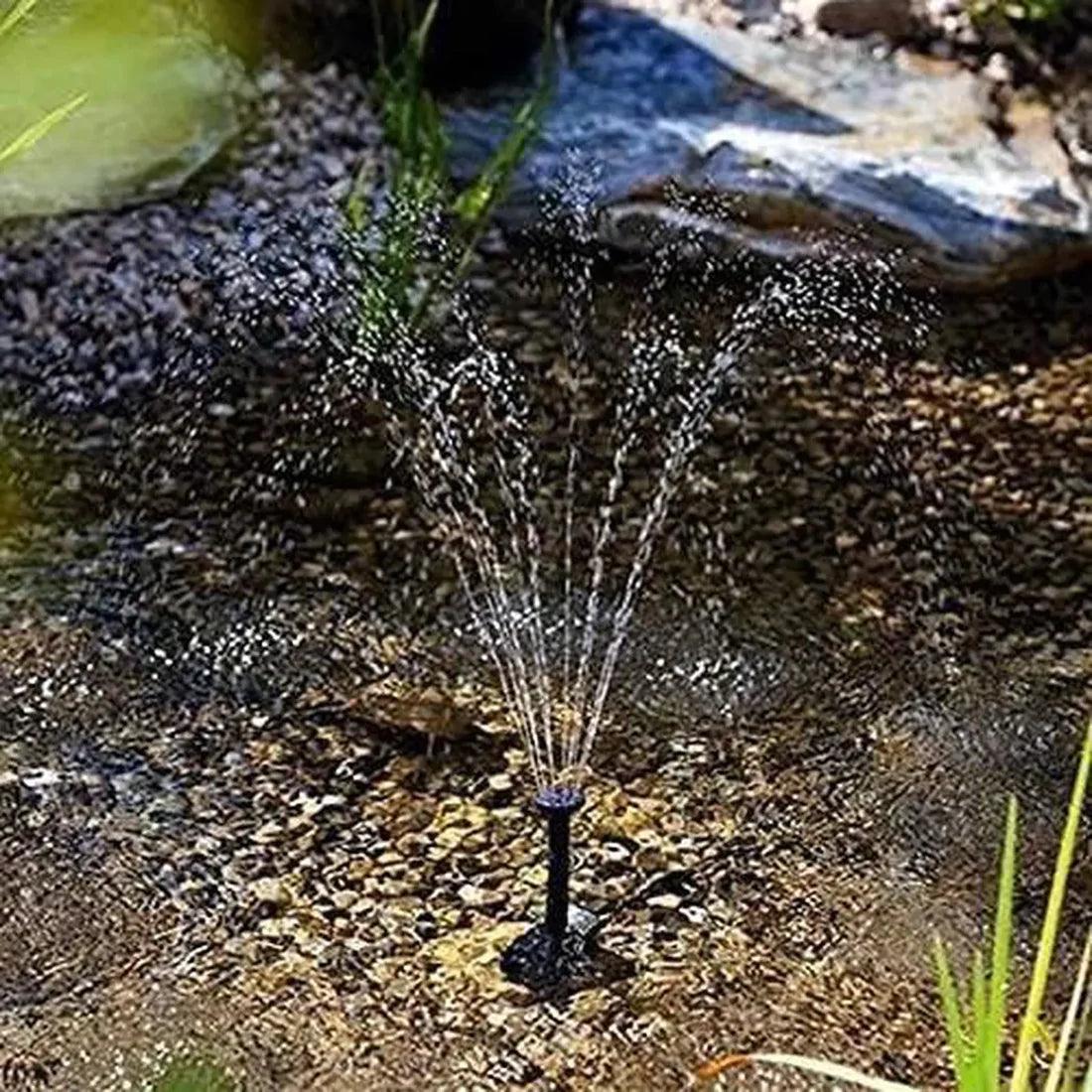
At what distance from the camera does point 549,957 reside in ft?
8.75

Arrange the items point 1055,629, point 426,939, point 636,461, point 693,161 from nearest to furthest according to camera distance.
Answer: point 426,939 < point 1055,629 < point 636,461 < point 693,161

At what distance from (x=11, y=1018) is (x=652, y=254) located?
2.40 metres

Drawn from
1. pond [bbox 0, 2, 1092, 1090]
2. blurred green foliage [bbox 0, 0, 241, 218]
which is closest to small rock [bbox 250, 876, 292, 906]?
pond [bbox 0, 2, 1092, 1090]

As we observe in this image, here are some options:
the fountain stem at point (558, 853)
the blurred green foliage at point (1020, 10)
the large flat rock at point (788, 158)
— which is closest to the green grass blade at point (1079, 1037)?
the fountain stem at point (558, 853)

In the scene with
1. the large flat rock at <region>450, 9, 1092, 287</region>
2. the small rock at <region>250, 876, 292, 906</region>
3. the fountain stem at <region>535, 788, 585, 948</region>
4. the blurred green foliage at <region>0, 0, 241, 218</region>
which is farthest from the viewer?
the large flat rock at <region>450, 9, 1092, 287</region>

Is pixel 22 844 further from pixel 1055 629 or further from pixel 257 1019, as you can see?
pixel 1055 629

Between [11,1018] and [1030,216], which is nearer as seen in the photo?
[11,1018]

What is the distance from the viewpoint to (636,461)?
151 inches

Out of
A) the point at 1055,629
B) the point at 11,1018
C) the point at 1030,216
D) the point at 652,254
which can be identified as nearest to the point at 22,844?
the point at 11,1018

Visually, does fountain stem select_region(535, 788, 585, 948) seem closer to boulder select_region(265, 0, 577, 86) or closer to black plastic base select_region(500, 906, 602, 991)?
black plastic base select_region(500, 906, 602, 991)

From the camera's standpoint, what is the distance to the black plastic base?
8.70 feet

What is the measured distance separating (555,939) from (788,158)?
2.35 meters

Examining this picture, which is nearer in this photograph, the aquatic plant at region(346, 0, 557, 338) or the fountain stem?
the fountain stem

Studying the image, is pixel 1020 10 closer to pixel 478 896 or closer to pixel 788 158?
pixel 788 158
